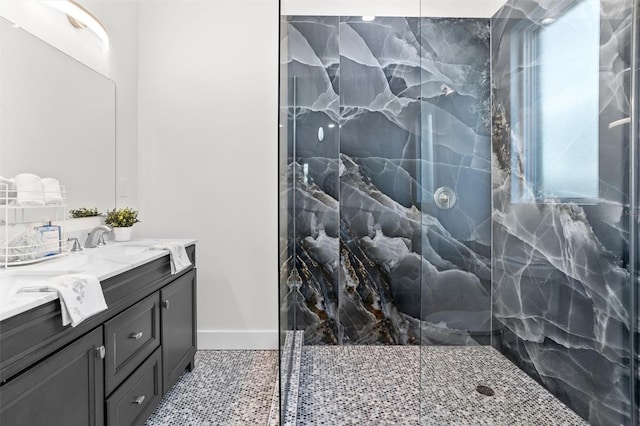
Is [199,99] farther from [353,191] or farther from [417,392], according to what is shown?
[417,392]

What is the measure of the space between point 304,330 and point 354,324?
1.14 feet

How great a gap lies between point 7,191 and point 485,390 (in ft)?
6.50

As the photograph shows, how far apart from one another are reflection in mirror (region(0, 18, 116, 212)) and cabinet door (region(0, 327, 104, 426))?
86 centimetres

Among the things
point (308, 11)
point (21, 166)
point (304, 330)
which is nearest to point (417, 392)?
point (304, 330)

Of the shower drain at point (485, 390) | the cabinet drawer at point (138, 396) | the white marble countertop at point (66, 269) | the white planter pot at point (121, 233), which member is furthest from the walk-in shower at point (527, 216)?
the white planter pot at point (121, 233)

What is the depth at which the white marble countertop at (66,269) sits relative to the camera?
97cm

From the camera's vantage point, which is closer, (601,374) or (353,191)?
(601,374)

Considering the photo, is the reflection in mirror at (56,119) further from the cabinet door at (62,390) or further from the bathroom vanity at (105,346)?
the cabinet door at (62,390)

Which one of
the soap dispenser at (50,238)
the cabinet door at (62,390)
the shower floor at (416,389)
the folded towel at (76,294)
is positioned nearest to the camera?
the cabinet door at (62,390)

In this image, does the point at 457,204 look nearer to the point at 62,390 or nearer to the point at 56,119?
the point at 62,390

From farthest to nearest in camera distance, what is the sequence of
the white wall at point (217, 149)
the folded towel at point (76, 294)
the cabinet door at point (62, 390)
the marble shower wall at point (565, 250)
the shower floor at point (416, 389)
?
the white wall at point (217, 149)
the shower floor at point (416, 389)
the marble shower wall at point (565, 250)
the folded towel at point (76, 294)
the cabinet door at point (62, 390)

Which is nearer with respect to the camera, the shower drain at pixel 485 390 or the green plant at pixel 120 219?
the shower drain at pixel 485 390

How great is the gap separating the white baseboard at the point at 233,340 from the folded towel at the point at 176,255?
73cm

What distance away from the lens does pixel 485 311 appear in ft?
4.50
